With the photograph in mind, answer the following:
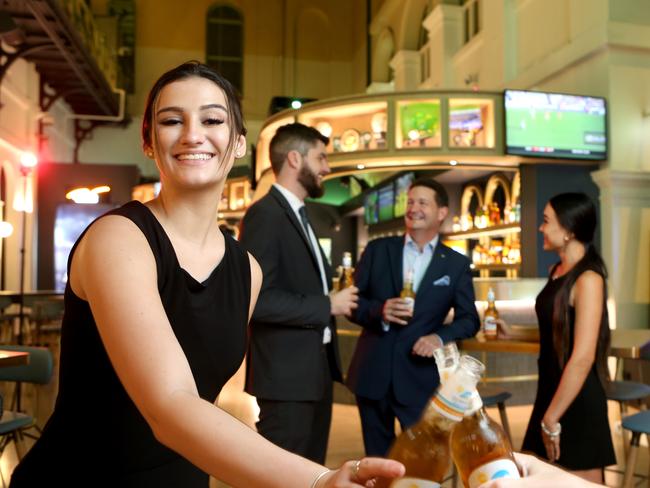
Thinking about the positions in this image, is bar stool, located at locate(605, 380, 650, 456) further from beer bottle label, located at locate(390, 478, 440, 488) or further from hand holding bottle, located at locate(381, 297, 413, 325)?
beer bottle label, located at locate(390, 478, 440, 488)

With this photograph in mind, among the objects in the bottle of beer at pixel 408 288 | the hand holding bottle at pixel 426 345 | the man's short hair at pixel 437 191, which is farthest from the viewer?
the man's short hair at pixel 437 191

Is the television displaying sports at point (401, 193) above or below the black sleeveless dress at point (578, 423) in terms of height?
above

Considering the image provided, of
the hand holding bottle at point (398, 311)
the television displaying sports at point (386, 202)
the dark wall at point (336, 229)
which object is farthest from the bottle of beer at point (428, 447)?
the dark wall at point (336, 229)

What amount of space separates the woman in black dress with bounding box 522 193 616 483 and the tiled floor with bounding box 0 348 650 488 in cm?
141

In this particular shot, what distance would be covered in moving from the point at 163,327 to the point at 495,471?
1.50 feet

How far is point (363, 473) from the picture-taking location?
2.19 feet

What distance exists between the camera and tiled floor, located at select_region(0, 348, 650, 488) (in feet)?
13.5

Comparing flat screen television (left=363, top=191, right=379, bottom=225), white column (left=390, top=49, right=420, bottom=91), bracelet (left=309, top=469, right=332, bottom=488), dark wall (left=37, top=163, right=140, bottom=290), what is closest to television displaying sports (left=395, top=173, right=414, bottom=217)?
flat screen television (left=363, top=191, right=379, bottom=225)

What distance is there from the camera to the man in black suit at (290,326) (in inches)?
95.2

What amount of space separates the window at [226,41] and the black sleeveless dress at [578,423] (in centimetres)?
1640

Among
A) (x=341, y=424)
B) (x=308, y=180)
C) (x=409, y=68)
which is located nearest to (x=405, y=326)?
(x=308, y=180)

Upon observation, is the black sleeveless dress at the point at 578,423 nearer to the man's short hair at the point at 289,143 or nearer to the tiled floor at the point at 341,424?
the man's short hair at the point at 289,143

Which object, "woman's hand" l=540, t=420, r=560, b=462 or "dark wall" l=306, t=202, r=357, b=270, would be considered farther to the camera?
"dark wall" l=306, t=202, r=357, b=270

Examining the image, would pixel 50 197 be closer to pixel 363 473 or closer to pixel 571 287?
pixel 571 287
